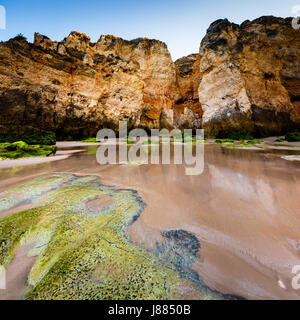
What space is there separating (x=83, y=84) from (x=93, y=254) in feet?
50.1

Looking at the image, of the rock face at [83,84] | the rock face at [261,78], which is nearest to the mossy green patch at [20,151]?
the rock face at [83,84]

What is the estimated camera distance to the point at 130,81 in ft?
49.7

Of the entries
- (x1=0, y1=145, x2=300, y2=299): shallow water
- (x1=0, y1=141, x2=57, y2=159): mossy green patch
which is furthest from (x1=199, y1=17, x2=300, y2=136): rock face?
(x1=0, y1=141, x2=57, y2=159): mossy green patch

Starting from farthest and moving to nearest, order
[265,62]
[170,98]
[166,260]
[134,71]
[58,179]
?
[170,98] → [134,71] → [265,62] → [58,179] → [166,260]

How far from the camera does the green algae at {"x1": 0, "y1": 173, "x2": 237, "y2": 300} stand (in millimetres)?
735

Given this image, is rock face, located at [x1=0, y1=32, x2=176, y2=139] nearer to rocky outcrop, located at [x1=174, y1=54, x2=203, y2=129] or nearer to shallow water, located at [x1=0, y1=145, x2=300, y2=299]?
rocky outcrop, located at [x1=174, y1=54, x2=203, y2=129]

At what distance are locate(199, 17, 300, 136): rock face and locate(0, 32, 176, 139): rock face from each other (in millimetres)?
6926

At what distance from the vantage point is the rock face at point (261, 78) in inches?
478

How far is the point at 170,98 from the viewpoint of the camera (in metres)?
18.2

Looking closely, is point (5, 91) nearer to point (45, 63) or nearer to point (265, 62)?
point (45, 63)
